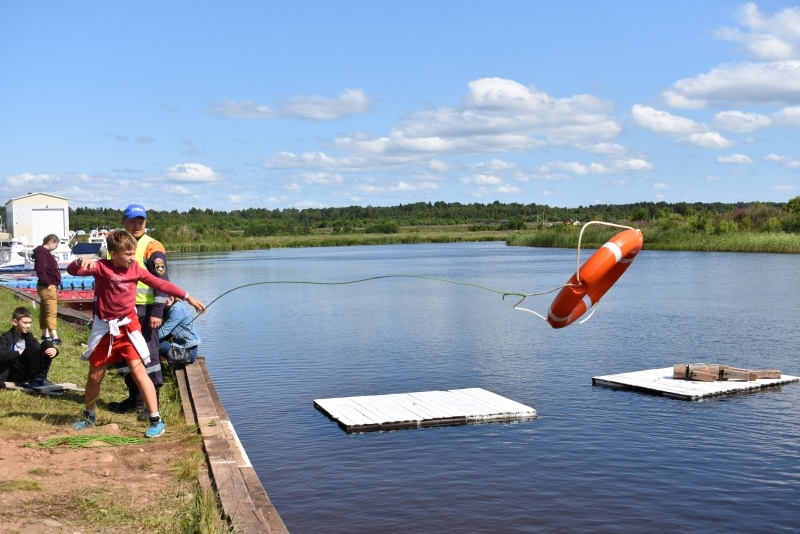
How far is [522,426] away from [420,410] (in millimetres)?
1353

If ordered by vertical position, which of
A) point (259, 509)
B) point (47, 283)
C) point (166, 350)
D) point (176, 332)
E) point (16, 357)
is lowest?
point (259, 509)

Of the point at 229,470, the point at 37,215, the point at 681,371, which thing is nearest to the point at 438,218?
the point at 37,215

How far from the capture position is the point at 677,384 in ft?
42.3

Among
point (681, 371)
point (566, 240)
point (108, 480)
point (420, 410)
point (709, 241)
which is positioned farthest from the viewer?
point (566, 240)

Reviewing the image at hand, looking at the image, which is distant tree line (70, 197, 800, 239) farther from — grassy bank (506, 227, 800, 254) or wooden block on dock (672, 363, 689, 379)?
wooden block on dock (672, 363, 689, 379)

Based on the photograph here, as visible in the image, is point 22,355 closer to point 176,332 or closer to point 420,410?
point 176,332

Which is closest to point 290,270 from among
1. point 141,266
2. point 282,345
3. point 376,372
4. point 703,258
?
point 703,258

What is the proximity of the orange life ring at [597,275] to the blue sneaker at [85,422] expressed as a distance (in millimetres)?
4828

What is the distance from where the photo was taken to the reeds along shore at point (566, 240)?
5412 centimetres

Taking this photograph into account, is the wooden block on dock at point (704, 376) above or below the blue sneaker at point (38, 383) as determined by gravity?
below

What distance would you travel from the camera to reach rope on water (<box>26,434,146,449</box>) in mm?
7051

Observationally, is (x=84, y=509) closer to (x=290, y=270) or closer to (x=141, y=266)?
(x=141, y=266)

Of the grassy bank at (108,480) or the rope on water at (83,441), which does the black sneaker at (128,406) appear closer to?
the grassy bank at (108,480)

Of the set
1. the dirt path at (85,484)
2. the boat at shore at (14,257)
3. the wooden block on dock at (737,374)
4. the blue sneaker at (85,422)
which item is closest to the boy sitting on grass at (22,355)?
the blue sneaker at (85,422)
